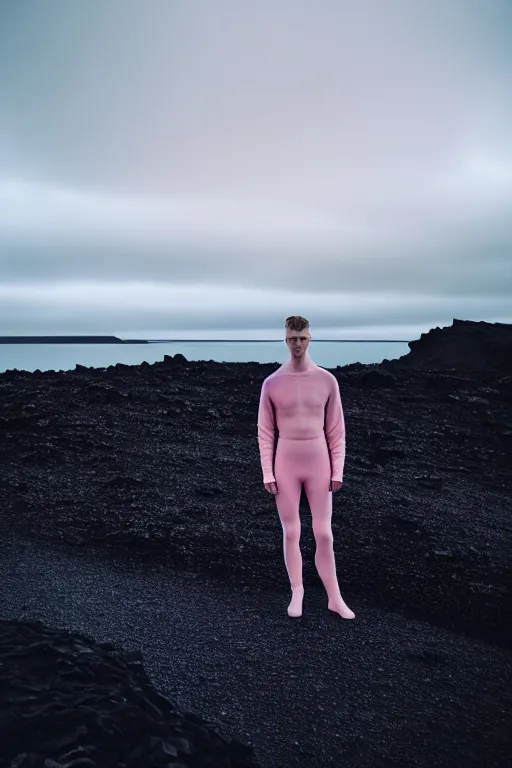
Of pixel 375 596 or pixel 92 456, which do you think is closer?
pixel 375 596

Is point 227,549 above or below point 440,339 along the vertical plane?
below

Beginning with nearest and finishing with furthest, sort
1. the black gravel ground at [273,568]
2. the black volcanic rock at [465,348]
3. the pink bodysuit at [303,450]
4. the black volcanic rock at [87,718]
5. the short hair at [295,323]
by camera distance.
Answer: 1. the black volcanic rock at [87,718]
2. the black gravel ground at [273,568]
3. the short hair at [295,323]
4. the pink bodysuit at [303,450]
5. the black volcanic rock at [465,348]

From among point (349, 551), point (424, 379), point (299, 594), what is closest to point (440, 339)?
point (424, 379)

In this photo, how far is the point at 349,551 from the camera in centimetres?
666

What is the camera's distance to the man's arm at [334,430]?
17.6ft

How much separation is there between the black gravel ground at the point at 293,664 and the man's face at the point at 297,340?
2.52 meters

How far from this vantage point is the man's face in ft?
16.9

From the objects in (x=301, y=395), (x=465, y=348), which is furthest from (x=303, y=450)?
(x=465, y=348)

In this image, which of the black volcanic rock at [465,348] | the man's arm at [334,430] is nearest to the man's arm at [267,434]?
the man's arm at [334,430]

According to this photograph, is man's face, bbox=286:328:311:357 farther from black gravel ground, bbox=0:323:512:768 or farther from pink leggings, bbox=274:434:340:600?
black gravel ground, bbox=0:323:512:768

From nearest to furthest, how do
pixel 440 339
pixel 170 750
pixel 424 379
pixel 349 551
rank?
pixel 170 750
pixel 349 551
pixel 424 379
pixel 440 339

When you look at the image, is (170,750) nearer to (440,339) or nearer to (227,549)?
(227,549)

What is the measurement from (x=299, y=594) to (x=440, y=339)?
1770 cm

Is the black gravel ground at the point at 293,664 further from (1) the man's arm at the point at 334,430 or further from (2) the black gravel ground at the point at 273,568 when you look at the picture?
(1) the man's arm at the point at 334,430
